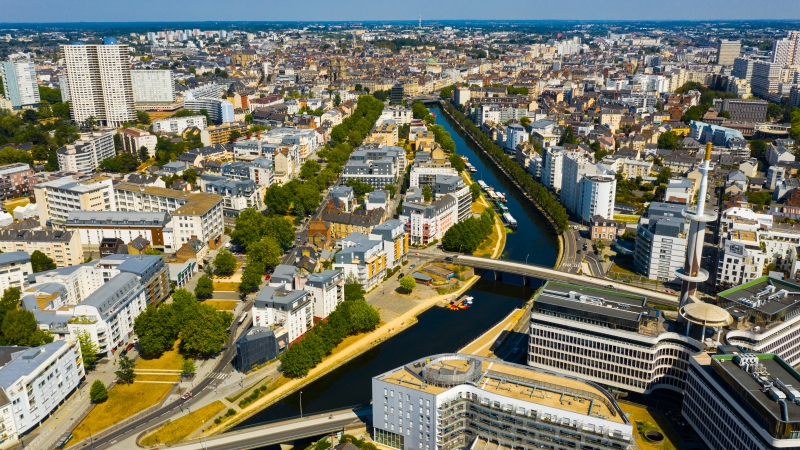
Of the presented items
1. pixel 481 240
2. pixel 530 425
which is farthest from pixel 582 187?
pixel 530 425

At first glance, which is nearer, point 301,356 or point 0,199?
point 301,356

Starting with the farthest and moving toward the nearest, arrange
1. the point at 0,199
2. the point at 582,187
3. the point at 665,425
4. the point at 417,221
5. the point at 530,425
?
the point at 0,199 → the point at 582,187 → the point at 417,221 → the point at 665,425 → the point at 530,425

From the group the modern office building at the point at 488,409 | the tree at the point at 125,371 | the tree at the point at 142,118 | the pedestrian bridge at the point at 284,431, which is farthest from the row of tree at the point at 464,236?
the tree at the point at 142,118

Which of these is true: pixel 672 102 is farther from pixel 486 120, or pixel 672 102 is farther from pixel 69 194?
pixel 69 194

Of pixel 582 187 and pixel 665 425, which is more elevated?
pixel 582 187

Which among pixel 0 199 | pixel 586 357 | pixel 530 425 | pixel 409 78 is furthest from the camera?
pixel 409 78

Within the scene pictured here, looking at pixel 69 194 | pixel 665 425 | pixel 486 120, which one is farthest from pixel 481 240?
pixel 486 120
